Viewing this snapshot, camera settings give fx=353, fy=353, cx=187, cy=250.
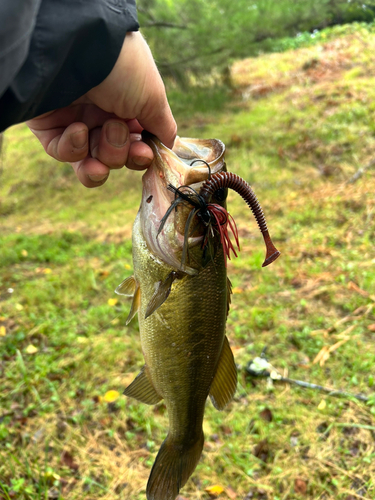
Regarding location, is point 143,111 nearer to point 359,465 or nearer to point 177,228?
point 177,228

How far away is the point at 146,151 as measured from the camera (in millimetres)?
1482

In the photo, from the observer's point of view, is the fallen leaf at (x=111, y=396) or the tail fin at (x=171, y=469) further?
the fallen leaf at (x=111, y=396)

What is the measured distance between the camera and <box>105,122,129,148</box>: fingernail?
1505mm

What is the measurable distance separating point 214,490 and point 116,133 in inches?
97.0

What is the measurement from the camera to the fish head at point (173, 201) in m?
1.35

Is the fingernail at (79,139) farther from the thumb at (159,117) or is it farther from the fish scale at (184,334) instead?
the fish scale at (184,334)

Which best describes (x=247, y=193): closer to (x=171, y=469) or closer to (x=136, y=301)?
(x=136, y=301)

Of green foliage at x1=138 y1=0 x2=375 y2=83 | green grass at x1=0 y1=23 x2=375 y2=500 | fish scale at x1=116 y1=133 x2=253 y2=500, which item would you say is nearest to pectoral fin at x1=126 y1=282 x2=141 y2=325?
fish scale at x1=116 y1=133 x2=253 y2=500

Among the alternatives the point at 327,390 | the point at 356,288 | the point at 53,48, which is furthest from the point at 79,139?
the point at 356,288

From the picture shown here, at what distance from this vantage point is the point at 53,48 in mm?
1059

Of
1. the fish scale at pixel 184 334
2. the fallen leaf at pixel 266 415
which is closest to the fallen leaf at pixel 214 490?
the fallen leaf at pixel 266 415

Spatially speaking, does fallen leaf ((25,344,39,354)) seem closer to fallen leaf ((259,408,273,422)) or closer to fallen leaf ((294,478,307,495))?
fallen leaf ((259,408,273,422))

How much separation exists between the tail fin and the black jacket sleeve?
4.87ft

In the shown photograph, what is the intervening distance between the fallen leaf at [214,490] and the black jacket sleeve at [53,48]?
2.61 metres
